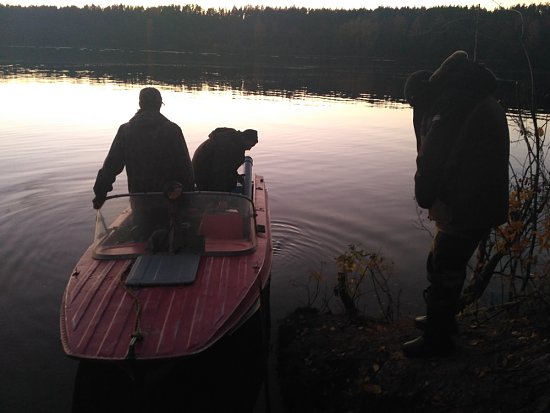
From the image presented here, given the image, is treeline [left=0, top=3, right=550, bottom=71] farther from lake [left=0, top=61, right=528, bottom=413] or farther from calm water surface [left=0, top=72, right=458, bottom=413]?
calm water surface [left=0, top=72, right=458, bottom=413]

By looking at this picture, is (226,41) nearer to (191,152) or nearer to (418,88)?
(191,152)

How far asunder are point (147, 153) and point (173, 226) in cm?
98

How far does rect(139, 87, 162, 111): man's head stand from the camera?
513cm

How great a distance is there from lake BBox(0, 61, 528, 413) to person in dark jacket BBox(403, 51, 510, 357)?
318 cm

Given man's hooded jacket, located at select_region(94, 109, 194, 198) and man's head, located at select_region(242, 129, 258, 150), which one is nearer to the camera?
man's hooded jacket, located at select_region(94, 109, 194, 198)

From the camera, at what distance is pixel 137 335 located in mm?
3545

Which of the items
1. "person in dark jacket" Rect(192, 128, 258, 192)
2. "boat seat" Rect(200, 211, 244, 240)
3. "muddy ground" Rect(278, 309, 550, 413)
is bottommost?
"muddy ground" Rect(278, 309, 550, 413)

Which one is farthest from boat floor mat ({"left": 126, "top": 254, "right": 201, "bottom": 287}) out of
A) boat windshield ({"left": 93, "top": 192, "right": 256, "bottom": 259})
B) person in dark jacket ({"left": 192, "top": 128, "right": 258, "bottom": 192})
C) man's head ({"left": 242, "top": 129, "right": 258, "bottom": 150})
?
man's head ({"left": 242, "top": 129, "right": 258, "bottom": 150})

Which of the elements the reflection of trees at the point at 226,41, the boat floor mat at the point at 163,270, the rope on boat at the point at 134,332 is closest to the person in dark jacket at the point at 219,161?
the boat floor mat at the point at 163,270

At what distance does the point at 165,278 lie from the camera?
14.0ft

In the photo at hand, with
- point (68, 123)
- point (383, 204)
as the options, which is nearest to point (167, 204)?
point (383, 204)

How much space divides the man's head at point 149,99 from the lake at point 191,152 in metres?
2.87

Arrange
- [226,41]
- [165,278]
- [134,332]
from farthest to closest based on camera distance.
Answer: [226,41] → [165,278] → [134,332]

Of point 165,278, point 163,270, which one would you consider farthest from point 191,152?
point 165,278
